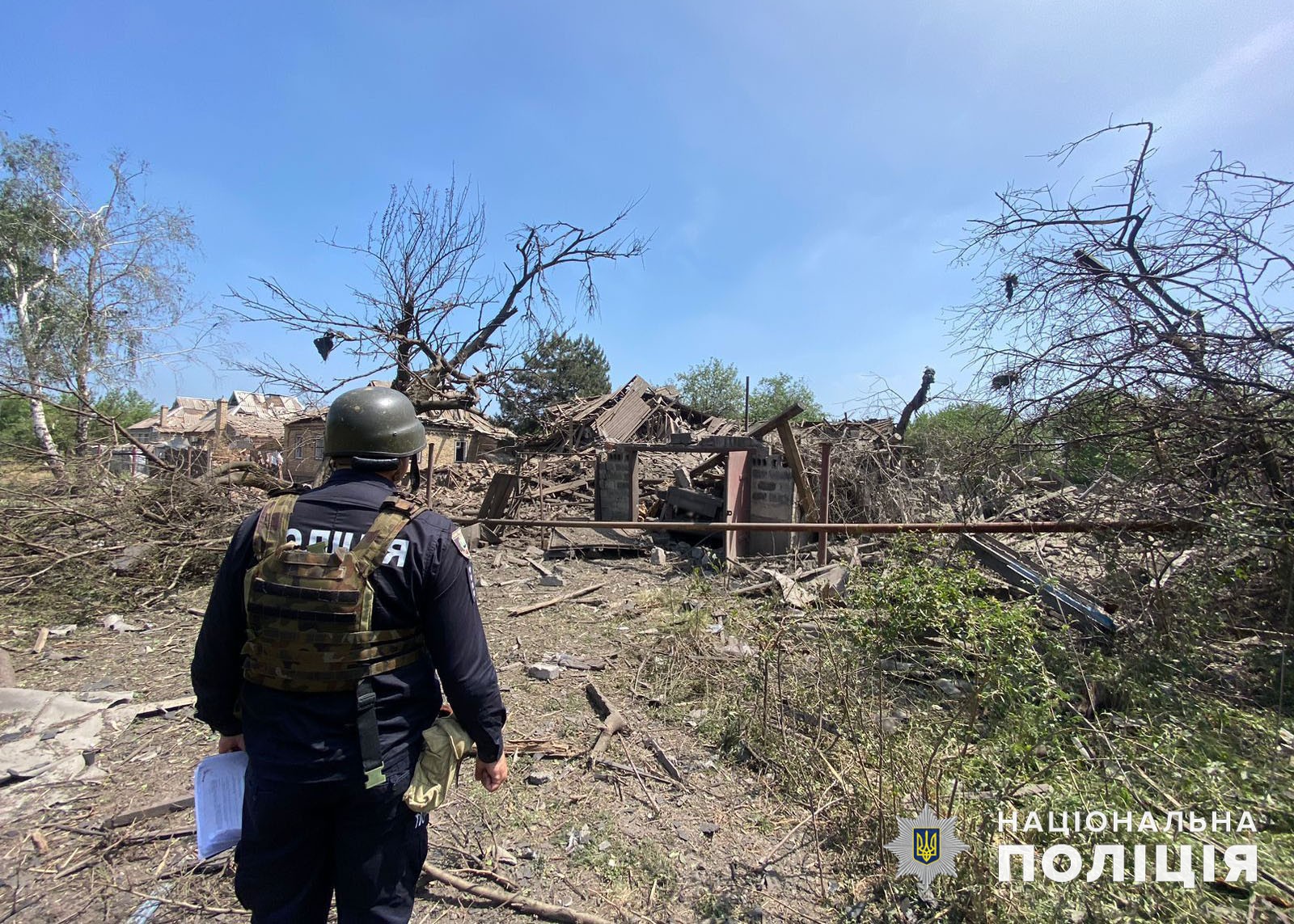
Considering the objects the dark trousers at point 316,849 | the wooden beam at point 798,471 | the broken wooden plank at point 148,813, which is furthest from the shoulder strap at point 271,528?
the wooden beam at point 798,471

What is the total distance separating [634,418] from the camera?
734 inches

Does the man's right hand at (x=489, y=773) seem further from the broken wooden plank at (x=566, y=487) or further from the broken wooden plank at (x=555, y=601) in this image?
the broken wooden plank at (x=566, y=487)

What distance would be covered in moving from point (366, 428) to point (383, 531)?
16.0 inches

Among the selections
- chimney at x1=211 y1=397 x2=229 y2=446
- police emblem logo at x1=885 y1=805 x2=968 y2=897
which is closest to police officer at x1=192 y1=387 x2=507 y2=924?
police emblem logo at x1=885 y1=805 x2=968 y2=897

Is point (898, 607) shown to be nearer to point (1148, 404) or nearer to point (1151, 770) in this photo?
point (1151, 770)

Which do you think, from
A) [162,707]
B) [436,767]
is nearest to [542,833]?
[436,767]

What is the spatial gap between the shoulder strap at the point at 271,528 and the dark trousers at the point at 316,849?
642 mm

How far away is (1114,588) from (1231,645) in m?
0.72

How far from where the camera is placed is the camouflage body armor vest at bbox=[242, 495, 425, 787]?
161 cm

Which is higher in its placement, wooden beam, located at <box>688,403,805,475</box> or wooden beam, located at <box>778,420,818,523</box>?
wooden beam, located at <box>688,403,805,475</box>

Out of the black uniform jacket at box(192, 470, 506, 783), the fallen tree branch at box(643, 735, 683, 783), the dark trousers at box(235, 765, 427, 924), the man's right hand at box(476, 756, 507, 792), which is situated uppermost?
the black uniform jacket at box(192, 470, 506, 783)

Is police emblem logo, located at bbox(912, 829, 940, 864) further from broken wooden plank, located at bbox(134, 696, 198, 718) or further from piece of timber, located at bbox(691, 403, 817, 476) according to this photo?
piece of timber, located at bbox(691, 403, 817, 476)

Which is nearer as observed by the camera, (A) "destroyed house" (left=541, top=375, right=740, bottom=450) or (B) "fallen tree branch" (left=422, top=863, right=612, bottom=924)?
(B) "fallen tree branch" (left=422, top=863, right=612, bottom=924)

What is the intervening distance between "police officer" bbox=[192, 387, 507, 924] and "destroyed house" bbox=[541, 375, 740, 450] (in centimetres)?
1433
